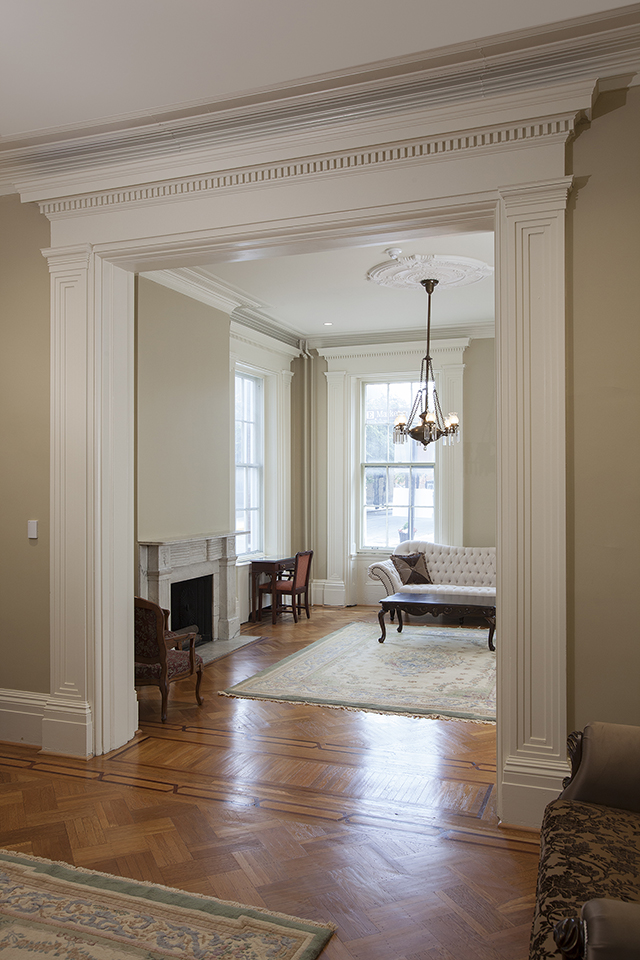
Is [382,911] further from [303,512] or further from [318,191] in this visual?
[303,512]

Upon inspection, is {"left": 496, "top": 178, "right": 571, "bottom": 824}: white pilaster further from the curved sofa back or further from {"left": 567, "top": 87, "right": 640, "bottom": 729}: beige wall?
the curved sofa back

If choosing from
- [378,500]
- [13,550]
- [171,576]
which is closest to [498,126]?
[13,550]

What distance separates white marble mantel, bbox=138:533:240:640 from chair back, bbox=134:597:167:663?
1.09m

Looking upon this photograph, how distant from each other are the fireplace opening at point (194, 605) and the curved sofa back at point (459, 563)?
278 cm

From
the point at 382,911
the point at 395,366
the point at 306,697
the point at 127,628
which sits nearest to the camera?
the point at 382,911

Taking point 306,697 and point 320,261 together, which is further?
point 320,261

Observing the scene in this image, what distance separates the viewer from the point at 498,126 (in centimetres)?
315

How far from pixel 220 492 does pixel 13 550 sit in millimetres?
3030

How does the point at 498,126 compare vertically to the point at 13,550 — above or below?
above

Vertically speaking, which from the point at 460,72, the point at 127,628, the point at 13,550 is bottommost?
the point at 127,628

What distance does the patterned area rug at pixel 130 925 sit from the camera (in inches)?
87.0

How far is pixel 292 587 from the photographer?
7973 millimetres

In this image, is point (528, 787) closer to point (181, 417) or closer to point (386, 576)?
point (181, 417)

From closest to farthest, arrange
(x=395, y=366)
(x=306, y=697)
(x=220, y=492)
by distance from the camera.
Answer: (x=306, y=697)
(x=220, y=492)
(x=395, y=366)
